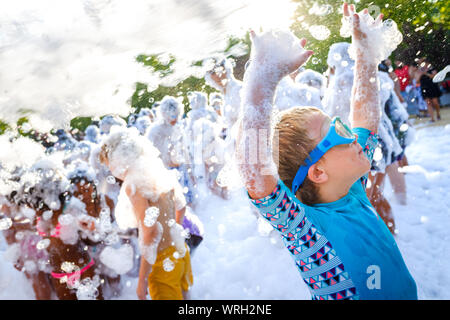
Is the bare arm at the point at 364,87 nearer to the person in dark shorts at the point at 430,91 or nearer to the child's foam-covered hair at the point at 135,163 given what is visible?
the child's foam-covered hair at the point at 135,163

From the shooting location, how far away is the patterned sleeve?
0.82 meters

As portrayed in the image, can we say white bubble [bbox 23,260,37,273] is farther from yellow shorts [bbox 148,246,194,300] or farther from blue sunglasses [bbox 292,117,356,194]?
blue sunglasses [bbox 292,117,356,194]

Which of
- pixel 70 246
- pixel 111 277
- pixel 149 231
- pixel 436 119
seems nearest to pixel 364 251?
pixel 149 231

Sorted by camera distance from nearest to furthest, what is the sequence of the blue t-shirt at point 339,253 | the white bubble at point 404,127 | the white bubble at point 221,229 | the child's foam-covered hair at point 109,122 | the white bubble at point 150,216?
the blue t-shirt at point 339,253 < the white bubble at point 150,216 < the white bubble at point 404,127 < the white bubble at point 221,229 < the child's foam-covered hair at point 109,122

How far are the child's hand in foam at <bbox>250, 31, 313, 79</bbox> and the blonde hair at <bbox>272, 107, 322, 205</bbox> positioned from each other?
0.24 meters

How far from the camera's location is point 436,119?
262 inches

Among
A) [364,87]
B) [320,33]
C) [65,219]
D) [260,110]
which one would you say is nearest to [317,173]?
[260,110]

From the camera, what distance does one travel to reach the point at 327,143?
0.95 metres

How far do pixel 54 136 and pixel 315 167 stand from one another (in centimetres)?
463

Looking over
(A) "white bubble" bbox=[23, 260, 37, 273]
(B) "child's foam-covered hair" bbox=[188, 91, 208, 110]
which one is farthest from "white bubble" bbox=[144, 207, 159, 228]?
(B) "child's foam-covered hair" bbox=[188, 91, 208, 110]

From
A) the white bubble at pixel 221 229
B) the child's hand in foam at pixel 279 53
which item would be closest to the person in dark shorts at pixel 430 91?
the white bubble at pixel 221 229

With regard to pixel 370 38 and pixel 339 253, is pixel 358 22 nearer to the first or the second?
pixel 370 38

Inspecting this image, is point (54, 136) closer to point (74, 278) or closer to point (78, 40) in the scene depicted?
point (74, 278)

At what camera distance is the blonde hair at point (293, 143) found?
96 cm
